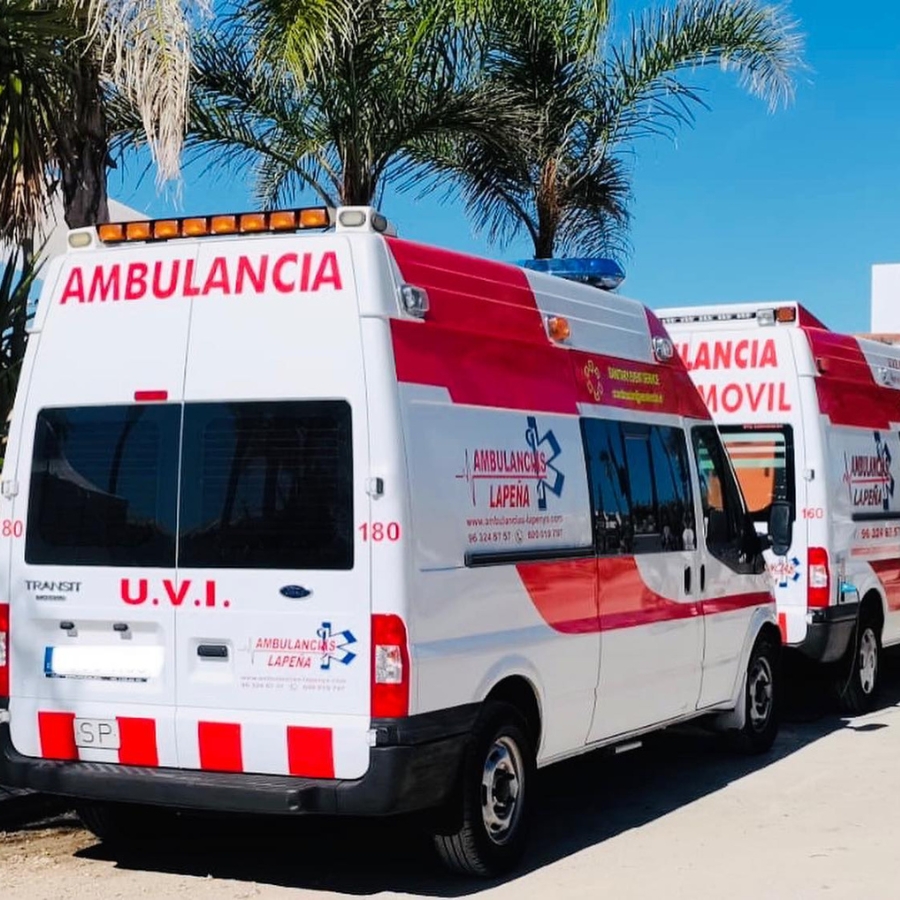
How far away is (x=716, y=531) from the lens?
910 cm

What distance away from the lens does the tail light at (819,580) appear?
10.7 metres

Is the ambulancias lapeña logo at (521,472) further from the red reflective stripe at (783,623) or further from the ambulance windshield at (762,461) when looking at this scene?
the red reflective stripe at (783,623)

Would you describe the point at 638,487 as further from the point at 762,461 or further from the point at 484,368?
the point at 762,461

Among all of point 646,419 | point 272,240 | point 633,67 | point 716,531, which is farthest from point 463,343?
point 633,67

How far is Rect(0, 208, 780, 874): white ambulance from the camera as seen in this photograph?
6.21 m

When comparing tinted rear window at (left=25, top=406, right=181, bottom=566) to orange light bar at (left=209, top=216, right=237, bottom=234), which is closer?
tinted rear window at (left=25, top=406, right=181, bottom=566)

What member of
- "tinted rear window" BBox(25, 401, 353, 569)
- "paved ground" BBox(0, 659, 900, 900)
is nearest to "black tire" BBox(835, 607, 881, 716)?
"paved ground" BBox(0, 659, 900, 900)

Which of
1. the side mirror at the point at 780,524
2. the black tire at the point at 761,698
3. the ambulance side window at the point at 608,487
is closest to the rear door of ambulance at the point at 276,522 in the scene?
the ambulance side window at the point at 608,487

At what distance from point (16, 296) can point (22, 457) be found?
3417mm

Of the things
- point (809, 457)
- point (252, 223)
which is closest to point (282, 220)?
point (252, 223)

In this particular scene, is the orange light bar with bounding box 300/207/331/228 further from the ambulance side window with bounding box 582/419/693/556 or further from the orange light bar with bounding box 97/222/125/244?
the ambulance side window with bounding box 582/419/693/556

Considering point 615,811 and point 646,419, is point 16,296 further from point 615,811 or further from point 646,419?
point 615,811

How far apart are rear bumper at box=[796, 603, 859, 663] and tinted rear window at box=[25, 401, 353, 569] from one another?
210 inches

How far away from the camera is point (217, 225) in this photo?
677 cm
